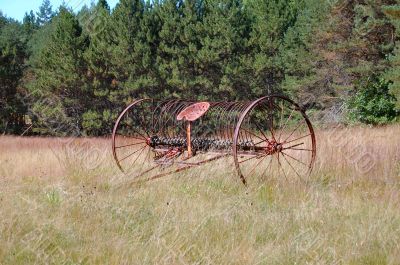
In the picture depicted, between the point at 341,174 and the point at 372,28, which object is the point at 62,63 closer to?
the point at 372,28

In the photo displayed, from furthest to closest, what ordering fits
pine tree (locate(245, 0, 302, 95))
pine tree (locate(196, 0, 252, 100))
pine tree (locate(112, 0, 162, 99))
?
1. pine tree (locate(245, 0, 302, 95))
2. pine tree (locate(196, 0, 252, 100))
3. pine tree (locate(112, 0, 162, 99))

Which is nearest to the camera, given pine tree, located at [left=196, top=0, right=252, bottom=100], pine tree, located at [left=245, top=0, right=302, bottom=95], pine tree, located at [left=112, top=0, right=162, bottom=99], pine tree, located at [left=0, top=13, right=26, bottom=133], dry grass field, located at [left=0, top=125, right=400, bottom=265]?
dry grass field, located at [left=0, top=125, right=400, bottom=265]

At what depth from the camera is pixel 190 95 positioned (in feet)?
79.1

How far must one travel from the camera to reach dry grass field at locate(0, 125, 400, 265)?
2900 mm

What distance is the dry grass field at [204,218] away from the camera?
9.52 feet

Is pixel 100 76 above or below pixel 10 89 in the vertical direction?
above

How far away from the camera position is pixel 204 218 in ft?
11.8

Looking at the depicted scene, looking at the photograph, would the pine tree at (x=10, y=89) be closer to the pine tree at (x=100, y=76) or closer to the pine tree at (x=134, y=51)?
the pine tree at (x=100, y=76)

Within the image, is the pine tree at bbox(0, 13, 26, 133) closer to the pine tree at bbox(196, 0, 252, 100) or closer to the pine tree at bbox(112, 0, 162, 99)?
the pine tree at bbox(112, 0, 162, 99)

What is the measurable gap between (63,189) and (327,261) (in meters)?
2.88

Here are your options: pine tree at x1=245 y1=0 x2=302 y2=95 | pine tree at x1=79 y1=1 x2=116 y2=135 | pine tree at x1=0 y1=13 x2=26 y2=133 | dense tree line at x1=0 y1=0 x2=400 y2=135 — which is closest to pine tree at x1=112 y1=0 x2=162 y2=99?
dense tree line at x1=0 y1=0 x2=400 y2=135

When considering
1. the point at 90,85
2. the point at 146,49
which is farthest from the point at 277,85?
the point at 90,85

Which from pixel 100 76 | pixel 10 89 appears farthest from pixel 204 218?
pixel 10 89

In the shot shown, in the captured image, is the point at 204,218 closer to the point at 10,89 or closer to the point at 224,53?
the point at 224,53
